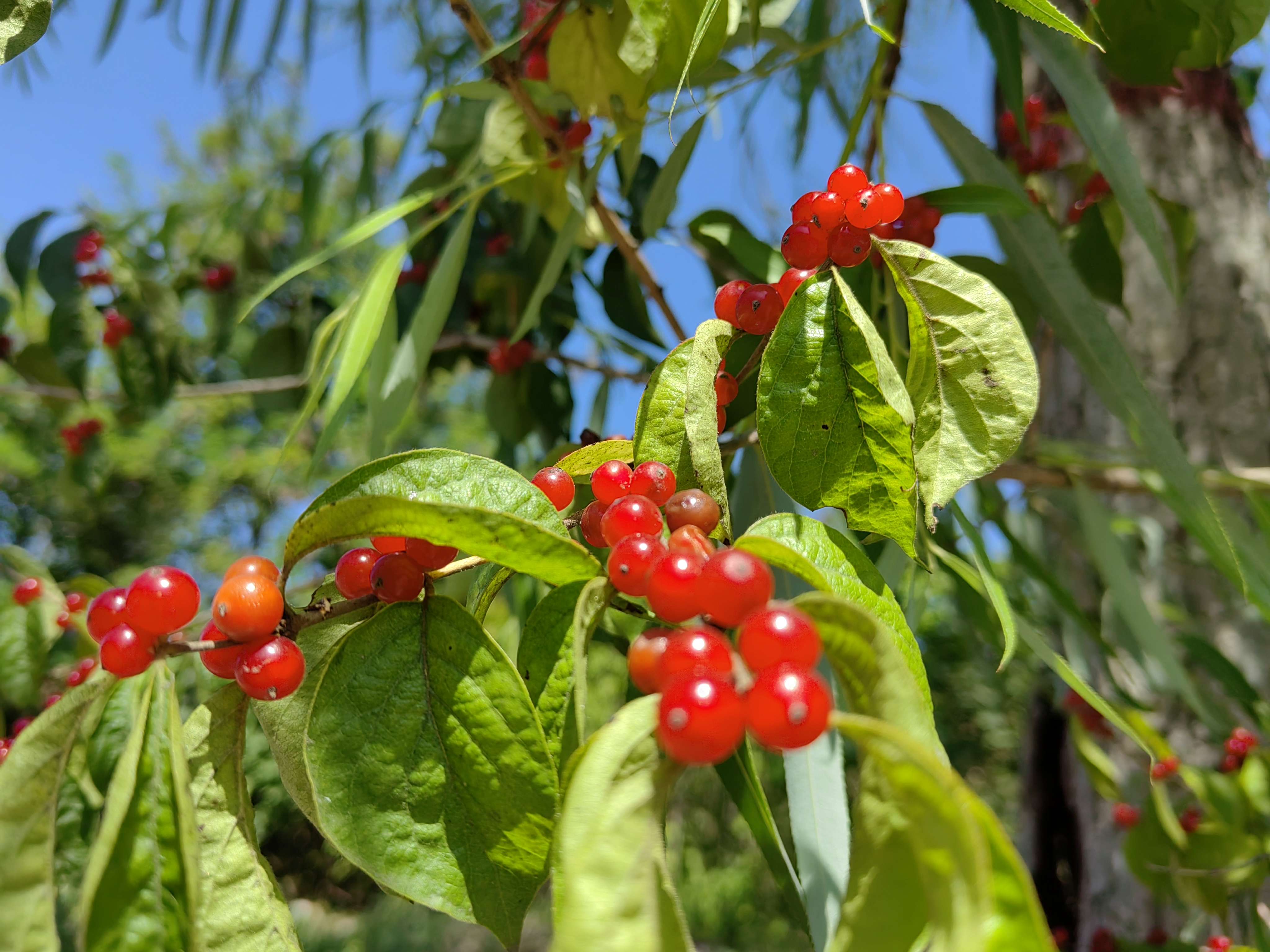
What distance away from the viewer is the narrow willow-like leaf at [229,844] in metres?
0.31

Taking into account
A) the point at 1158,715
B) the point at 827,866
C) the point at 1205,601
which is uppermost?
the point at 827,866

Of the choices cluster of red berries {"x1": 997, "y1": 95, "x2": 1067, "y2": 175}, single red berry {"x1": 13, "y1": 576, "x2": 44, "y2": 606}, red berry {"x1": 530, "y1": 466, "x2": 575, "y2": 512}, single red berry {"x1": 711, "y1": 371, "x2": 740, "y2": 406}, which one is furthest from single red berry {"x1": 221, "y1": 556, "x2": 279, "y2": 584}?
single red berry {"x1": 13, "y1": 576, "x2": 44, "y2": 606}

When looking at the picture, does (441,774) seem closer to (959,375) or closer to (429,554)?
(429,554)

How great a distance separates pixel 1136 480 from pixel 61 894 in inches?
53.3

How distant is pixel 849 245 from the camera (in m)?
0.42

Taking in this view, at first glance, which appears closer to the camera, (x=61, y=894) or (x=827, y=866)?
(x=827, y=866)

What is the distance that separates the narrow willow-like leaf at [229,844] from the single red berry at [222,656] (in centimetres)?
1

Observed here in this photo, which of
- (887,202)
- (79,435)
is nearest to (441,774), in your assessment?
(887,202)

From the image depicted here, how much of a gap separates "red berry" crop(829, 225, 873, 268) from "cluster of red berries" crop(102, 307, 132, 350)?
4.52ft

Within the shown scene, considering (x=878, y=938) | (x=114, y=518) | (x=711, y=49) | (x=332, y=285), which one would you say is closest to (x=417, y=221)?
(x=711, y=49)

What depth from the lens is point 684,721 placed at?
22 centimetres

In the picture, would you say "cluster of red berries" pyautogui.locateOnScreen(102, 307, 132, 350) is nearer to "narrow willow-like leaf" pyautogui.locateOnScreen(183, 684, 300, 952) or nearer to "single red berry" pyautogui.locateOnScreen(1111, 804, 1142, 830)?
"narrow willow-like leaf" pyautogui.locateOnScreen(183, 684, 300, 952)

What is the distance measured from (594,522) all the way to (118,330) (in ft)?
4.52

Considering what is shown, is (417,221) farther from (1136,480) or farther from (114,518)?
(114,518)
